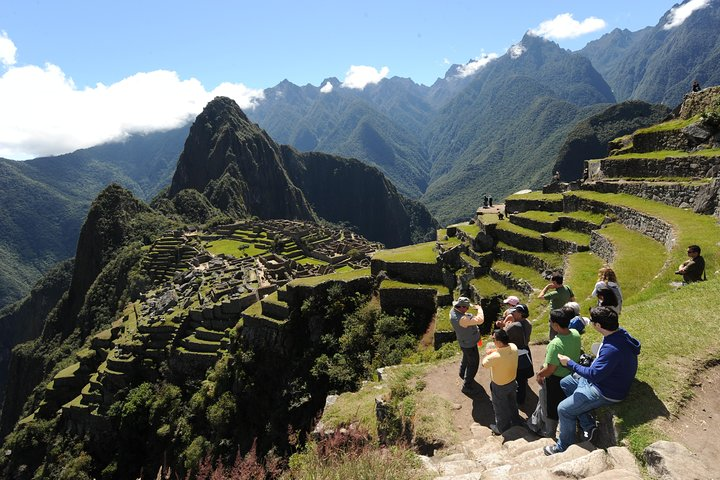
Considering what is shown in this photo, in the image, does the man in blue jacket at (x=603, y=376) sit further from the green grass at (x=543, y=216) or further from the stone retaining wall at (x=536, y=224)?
the green grass at (x=543, y=216)

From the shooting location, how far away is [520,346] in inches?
297

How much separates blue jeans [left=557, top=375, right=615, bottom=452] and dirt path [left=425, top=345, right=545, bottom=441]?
2129mm

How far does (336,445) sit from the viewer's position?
22.0ft

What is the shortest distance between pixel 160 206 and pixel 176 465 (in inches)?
4897

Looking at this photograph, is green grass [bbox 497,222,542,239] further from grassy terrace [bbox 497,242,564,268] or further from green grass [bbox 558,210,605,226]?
green grass [bbox 558,210,605,226]

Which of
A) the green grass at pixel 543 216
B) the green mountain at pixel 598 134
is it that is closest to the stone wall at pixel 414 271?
the green grass at pixel 543 216

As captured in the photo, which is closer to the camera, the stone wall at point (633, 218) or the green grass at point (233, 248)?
the stone wall at point (633, 218)

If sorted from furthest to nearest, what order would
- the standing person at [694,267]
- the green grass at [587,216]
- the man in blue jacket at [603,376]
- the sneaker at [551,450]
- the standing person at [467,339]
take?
the green grass at [587,216]
the standing person at [694,267]
the standing person at [467,339]
the sneaker at [551,450]
the man in blue jacket at [603,376]

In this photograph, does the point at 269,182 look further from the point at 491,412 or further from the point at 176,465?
the point at 491,412

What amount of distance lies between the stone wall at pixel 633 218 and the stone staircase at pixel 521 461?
8653 millimetres

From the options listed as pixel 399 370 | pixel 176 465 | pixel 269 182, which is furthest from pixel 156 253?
pixel 269 182

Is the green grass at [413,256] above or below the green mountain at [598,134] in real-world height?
below

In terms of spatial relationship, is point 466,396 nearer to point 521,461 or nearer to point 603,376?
point 521,461

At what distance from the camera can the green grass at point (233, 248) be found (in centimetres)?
6500
